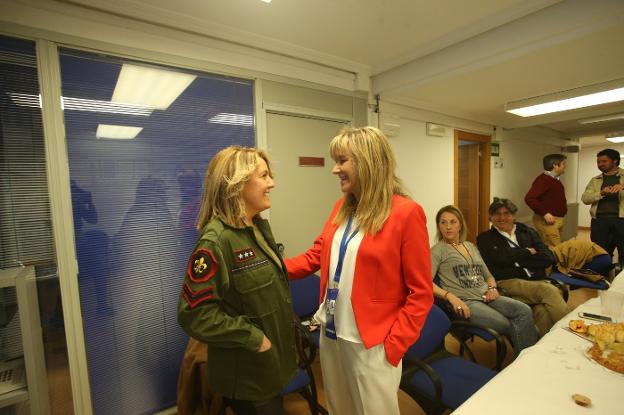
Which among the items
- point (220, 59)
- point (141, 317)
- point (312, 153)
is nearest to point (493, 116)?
point (312, 153)

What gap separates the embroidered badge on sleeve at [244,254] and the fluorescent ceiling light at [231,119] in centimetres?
146

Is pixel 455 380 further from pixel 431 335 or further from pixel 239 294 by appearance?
pixel 239 294

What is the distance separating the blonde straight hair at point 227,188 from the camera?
1154mm

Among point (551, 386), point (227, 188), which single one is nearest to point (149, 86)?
point (227, 188)

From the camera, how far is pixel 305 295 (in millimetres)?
2494

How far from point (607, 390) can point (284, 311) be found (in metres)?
1.19

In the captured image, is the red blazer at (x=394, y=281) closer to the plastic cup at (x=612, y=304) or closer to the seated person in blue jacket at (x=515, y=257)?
the plastic cup at (x=612, y=304)

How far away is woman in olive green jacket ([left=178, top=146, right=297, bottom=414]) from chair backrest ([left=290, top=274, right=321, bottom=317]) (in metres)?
1.18

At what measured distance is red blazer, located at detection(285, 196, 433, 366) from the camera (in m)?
1.13

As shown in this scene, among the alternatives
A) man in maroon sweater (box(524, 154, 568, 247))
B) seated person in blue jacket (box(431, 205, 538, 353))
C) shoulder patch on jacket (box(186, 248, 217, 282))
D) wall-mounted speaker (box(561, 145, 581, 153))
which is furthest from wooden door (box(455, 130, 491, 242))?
shoulder patch on jacket (box(186, 248, 217, 282))

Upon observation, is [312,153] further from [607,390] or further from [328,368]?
[607,390]

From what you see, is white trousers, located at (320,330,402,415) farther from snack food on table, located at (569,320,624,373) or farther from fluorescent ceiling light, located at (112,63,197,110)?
fluorescent ceiling light, located at (112,63,197,110)

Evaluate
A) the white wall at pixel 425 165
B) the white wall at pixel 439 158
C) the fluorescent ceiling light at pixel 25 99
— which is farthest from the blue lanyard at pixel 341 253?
the white wall at pixel 425 165

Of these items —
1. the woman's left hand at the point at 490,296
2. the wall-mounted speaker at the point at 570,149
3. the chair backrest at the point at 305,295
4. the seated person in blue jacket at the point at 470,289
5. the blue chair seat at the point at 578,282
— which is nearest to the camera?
the seated person in blue jacket at the point at 470,289
